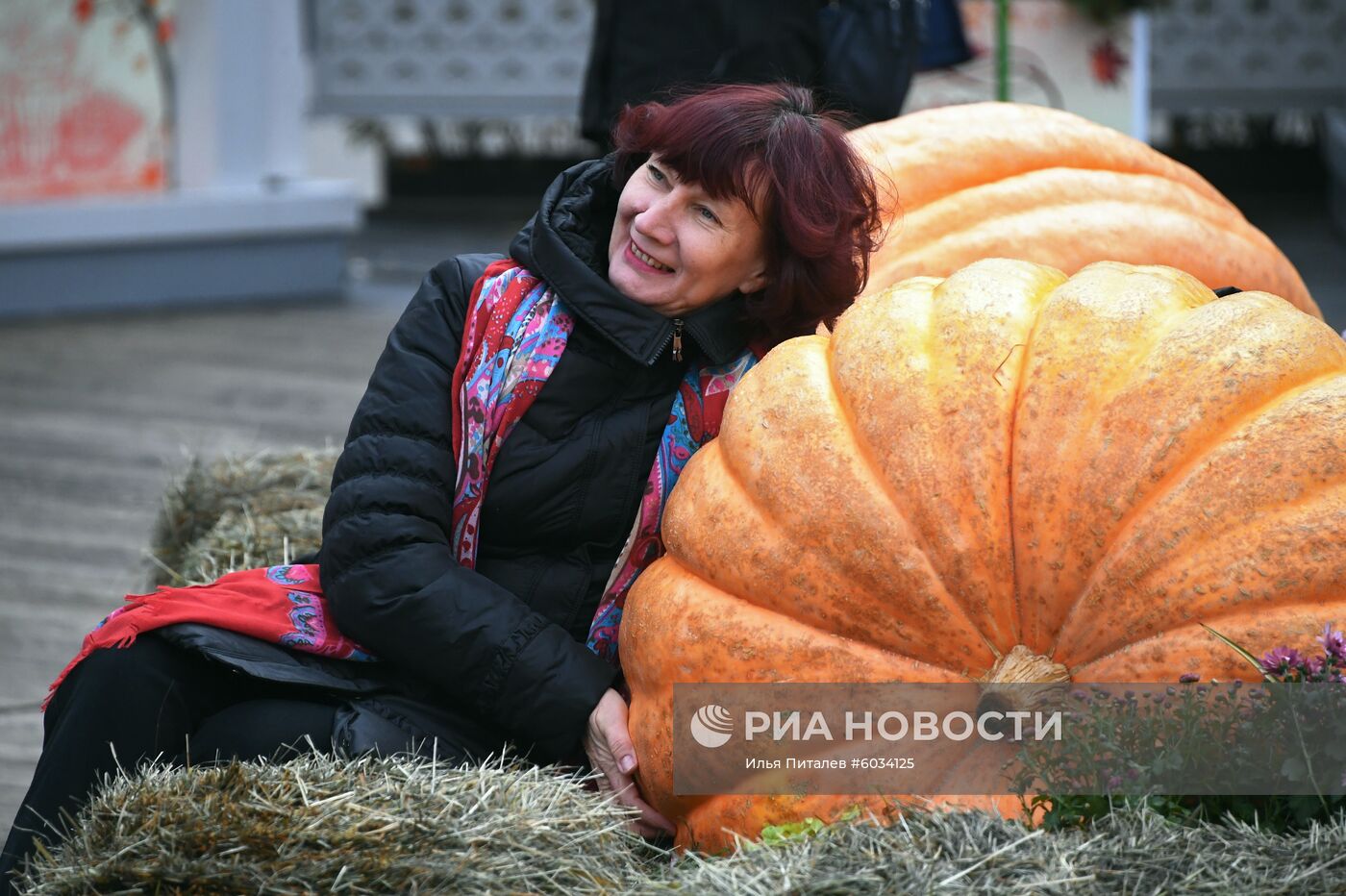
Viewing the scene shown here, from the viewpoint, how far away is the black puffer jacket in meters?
2.45

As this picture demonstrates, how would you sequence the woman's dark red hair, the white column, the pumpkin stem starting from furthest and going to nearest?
1. the white column
2. the woman's dark red hair
3. the pumpkin stem

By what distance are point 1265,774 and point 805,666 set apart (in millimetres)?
608

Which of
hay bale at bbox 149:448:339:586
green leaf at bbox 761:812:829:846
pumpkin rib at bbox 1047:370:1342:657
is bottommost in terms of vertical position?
hay bale at bbox 149:448:339:586

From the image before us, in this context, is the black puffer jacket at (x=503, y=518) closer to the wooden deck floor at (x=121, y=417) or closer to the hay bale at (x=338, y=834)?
the hay bale at (x=338, y=834)

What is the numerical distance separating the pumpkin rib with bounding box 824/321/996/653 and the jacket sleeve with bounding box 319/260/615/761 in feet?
1.86

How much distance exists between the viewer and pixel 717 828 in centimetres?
227

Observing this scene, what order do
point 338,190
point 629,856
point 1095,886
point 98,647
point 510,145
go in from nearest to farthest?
point 1095,886, point 629,856, point 98,647, point 338,190, point 510,145

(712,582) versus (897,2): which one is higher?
(897,2)

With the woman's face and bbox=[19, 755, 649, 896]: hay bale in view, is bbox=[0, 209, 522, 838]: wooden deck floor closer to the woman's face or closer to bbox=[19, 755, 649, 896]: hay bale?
bbox=[19, 755, 649, 896]: hay bale

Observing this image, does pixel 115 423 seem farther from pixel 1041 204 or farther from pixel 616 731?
pixel 616 731

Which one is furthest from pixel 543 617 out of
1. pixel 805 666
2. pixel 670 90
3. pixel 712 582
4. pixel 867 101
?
pixel 867 101

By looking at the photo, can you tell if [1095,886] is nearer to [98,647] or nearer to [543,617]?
[543,617]

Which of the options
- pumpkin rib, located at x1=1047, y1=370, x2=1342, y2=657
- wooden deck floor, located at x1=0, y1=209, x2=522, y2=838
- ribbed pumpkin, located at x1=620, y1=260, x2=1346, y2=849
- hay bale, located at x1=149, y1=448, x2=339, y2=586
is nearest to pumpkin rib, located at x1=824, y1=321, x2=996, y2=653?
ribbed pumpkin, located at x1=620, y1=260, x2=1346, y2=849

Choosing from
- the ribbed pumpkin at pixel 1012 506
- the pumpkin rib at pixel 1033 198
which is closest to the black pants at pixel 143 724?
the ribbed pumpkin at pixel 1012 506
